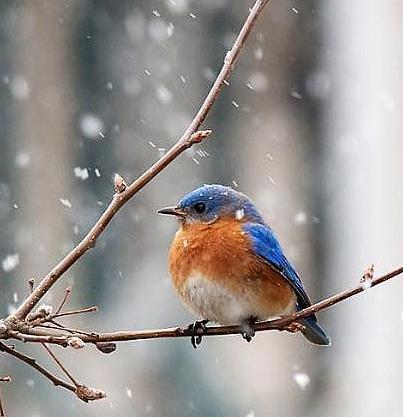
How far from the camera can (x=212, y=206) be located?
2.43m

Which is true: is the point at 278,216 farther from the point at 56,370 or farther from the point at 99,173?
the point at 56,370

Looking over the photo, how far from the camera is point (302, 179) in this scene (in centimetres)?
507

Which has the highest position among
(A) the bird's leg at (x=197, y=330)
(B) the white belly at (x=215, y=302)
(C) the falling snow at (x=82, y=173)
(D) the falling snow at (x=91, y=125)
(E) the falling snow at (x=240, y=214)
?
(D) the falling snow at (x=91, y=125)

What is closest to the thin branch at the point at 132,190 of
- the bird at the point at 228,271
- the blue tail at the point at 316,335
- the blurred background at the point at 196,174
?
the bird at the point at 228,271

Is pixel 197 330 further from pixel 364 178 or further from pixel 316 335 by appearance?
pixel 364 178

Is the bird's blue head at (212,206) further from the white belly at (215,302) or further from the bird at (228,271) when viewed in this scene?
the white belly at (215,302)

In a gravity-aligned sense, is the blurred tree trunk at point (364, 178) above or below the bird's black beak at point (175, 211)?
above

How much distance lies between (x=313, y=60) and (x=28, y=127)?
3.70 ft

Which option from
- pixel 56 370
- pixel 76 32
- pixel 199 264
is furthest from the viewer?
pixel 76 32

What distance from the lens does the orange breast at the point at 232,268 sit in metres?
2.32

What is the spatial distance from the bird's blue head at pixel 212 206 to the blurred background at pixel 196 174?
225 centimetres

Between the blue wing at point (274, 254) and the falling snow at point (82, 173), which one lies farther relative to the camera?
the falling snow at point (82, 173)

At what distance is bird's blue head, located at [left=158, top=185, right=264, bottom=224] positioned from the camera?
242 cm

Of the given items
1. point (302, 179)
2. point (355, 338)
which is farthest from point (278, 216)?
point (355, 338)
